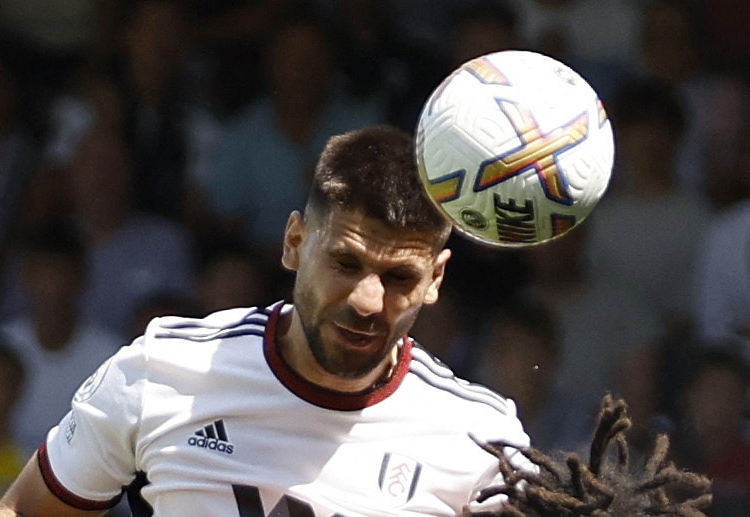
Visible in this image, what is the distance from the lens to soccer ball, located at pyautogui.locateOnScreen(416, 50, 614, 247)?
156 inches

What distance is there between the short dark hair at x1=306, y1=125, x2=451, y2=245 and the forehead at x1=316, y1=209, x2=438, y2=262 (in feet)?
0.06

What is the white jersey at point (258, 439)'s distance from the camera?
13.8 feet

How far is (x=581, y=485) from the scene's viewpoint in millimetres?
3822

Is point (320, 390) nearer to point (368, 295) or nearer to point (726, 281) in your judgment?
point (368, 295)

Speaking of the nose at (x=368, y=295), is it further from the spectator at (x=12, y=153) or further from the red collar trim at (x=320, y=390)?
the spectator at (x=12, y=153)

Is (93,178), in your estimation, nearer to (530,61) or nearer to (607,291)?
(607,291)

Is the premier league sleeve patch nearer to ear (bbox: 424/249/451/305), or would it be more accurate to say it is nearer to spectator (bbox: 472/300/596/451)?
ear (bbox: 424/249/451/305)

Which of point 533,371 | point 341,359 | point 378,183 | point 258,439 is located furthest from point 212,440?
point 533,371

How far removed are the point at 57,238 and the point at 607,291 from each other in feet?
8.57

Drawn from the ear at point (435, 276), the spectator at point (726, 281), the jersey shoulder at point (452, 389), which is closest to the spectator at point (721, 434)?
the spectator at point (726, 281)

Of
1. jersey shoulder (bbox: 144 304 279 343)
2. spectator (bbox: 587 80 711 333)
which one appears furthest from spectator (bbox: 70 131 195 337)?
jersey shoulder (bbox: 144 304 279 343)

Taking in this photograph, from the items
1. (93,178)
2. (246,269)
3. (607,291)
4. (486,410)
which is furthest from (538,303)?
(486,410)

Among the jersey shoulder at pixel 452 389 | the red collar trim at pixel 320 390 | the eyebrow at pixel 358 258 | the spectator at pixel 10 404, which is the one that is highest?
the eyebrow at pixel 358 258

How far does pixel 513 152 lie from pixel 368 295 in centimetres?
49
